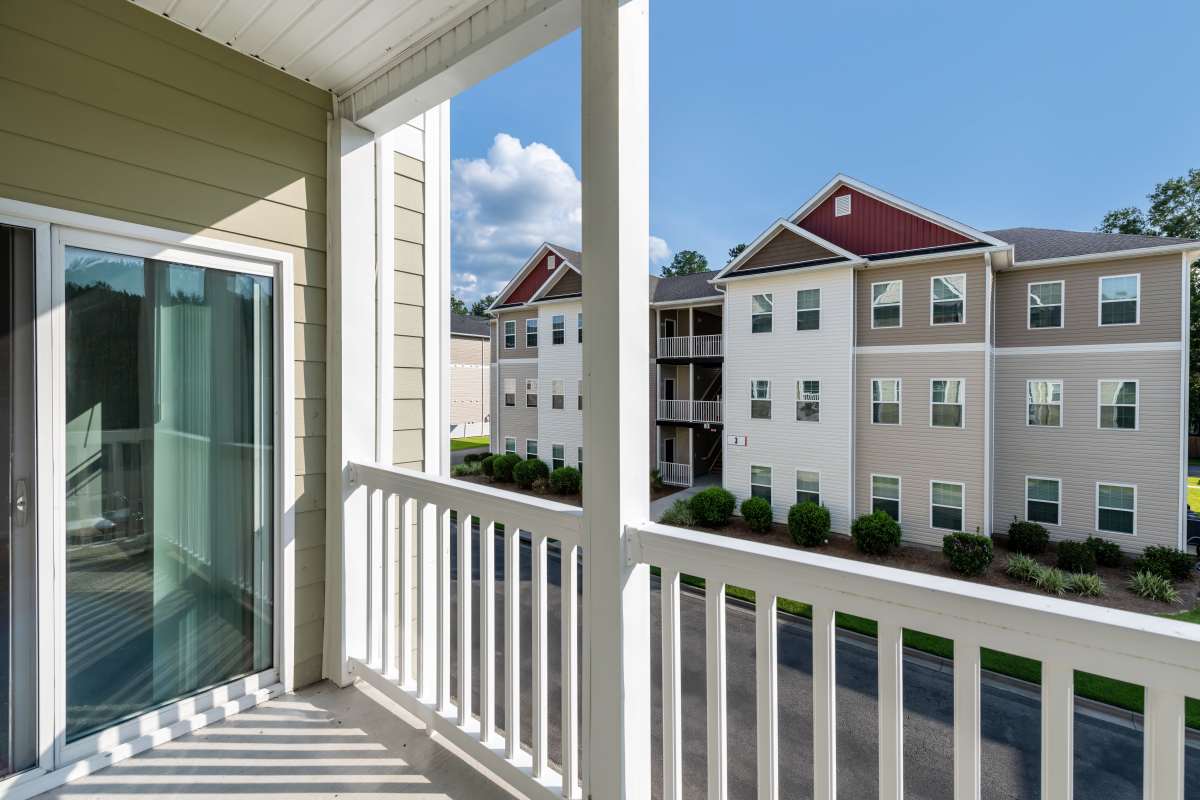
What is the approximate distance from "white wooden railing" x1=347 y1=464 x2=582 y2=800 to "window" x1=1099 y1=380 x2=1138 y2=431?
82.1 inches

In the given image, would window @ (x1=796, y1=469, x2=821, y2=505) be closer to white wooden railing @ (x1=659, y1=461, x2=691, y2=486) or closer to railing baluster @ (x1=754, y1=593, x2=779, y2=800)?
white wooden railing @ (x1=659, y1=461, x2=691, y2=486)

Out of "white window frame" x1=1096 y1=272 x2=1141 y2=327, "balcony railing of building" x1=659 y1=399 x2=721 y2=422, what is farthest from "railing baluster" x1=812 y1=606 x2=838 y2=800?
"balcony railing of building" x1=659 y1=399 x2=721 y2=422

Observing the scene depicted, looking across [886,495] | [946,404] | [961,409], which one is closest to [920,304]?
[946,404]

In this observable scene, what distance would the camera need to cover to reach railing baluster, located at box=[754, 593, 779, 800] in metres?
0.98

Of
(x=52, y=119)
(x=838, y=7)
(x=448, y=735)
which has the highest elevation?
(x=838, y=7)

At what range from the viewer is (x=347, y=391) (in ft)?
6.47

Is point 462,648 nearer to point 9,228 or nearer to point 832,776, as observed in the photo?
point 832,776

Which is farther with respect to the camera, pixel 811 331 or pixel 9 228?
pixel 811 331

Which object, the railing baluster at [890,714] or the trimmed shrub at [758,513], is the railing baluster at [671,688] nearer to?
the railing baluster at [890,714]

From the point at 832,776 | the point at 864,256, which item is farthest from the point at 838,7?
the point at 832,776

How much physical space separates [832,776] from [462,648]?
1.03 meters

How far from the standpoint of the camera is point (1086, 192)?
1.52 metres

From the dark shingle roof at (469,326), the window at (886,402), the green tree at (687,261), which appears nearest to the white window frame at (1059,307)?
the window at (886,402)

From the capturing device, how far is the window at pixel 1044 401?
2.21 m
